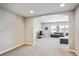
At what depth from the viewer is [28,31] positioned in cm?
697

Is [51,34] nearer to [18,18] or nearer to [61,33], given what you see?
[61,33]

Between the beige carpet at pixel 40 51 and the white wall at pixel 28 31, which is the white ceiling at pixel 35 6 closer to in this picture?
the beige carpet at pixel 40 51

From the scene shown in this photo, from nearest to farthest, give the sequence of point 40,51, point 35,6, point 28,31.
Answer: point 35,6
point 40,51
point 28,31

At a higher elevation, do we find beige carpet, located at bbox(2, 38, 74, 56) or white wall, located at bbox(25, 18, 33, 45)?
white wall, located at bbox(25, 18, 33, 45)

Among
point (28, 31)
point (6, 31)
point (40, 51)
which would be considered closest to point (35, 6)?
point (6, 31)

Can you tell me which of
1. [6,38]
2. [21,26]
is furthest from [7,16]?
[21,26]

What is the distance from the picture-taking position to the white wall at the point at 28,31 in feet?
22.5

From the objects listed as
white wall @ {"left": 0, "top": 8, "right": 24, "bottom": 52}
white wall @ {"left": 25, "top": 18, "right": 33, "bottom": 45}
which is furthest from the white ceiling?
white wall @ {"left": 25, "top": 18, "right": 33, "bottom": 45}

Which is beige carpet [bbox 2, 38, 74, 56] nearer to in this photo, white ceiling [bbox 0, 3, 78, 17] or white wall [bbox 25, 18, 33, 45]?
white wall [bbox 25, 18, 33, 45]

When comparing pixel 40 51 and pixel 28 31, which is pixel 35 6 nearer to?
pixel 40 51

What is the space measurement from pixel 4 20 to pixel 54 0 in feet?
13.0

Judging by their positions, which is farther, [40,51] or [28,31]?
[28,31]

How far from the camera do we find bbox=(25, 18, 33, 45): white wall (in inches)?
270

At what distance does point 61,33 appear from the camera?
12.5 meters
